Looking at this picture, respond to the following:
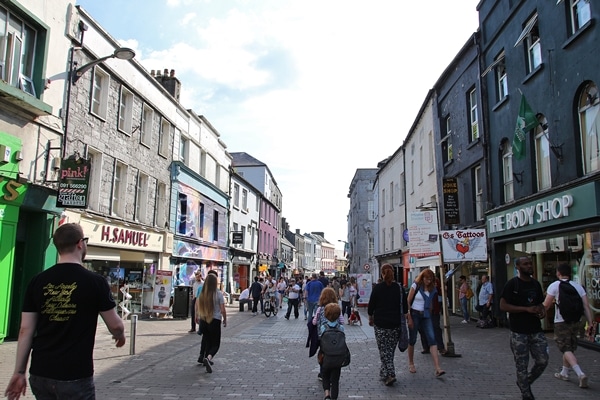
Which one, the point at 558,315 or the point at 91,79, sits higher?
the point at 91,79

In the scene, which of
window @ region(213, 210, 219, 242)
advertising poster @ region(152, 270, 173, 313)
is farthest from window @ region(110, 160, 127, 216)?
window @ region(213, 210, 219, 242)

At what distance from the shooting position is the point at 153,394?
6.78 metres

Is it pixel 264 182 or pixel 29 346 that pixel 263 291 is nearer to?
pixel 29 346

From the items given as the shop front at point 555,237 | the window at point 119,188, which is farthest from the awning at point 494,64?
the window at point 119,188

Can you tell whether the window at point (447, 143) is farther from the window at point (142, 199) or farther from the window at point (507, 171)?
the window at point (142, 199)

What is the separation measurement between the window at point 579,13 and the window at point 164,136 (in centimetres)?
1516

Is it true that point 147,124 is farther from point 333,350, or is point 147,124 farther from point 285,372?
point 333,350

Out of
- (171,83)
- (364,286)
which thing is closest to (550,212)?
(364,286)

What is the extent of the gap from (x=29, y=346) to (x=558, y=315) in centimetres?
743

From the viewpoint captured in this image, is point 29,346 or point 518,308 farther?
point 518,308

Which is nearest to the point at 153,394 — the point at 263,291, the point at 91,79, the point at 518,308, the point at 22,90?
the point at 518,308

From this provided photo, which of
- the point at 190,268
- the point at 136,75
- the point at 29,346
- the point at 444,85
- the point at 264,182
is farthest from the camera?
the point at 264,182

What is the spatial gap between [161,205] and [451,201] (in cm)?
1163

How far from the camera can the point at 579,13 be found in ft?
36.2
